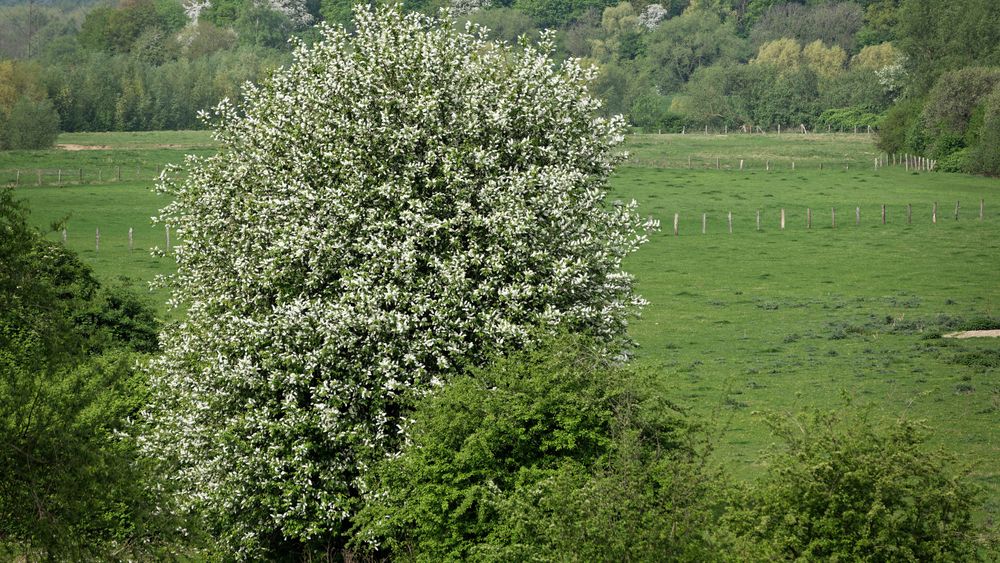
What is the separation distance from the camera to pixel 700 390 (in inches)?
1994

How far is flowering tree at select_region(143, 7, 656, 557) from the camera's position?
30781 mm

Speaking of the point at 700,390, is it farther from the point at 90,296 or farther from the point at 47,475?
the point at 47,475

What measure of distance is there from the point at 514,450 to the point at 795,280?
177 feet

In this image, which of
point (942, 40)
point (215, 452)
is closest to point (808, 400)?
point (215, 452)

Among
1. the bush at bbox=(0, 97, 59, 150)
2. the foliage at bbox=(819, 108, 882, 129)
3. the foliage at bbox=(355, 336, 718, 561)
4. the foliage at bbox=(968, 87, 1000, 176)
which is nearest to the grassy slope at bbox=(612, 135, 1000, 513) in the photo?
the foliage at bbox=(355, 336, 718, 561)

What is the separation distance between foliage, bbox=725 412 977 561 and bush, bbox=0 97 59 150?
141908 mm

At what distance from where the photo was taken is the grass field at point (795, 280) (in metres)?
47.8

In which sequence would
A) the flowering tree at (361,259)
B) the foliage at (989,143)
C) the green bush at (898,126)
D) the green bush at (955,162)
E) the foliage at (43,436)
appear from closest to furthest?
the foliage at (43,436), the flowering tree at (361,259), the foliage at (989,143), the green bush at (955,162), the green bush at (898,126)

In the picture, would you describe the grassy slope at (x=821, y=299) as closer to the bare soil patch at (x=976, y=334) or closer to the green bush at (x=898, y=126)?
the bare soil patch at (x=976, y=334)

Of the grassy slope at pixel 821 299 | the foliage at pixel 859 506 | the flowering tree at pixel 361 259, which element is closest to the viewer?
the foliage at pixel 859 506

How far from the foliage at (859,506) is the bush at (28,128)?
141908 millimetres

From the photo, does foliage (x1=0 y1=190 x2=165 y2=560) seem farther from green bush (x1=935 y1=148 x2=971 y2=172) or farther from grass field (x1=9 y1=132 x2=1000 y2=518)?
green bush (x1=935 y1=148 x2=971 y2=172)

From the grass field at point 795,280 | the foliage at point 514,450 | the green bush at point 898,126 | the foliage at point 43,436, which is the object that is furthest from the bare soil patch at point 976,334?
the green bush at point 898,126

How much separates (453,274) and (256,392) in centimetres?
609
